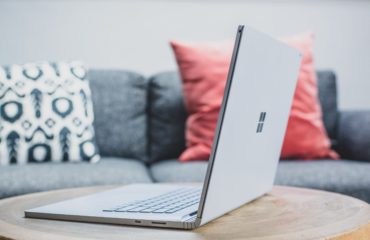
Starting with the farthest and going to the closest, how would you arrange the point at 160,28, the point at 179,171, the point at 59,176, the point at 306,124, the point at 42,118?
the point at 160,28 → the point at 306,124 → the point at 42,118 → the point at 179,171 → the point at 59,176

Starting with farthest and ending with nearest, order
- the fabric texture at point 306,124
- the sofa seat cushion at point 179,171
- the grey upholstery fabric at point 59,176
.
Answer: the fabric texture at point 306,124 < the sofa seat cushion at point 179,171 < the grey upholstery fabric at point 59,176

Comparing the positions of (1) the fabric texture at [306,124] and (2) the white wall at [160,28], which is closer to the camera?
(1) the fabric texture at [306,124]

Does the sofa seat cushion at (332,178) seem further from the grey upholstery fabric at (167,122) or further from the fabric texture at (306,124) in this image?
the grey upholstery fabric at (167,122)

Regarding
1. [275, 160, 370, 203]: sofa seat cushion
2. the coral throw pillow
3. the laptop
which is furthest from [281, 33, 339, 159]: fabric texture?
the laptop

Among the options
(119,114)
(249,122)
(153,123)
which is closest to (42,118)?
(119,114)

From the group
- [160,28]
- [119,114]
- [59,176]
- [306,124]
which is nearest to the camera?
[59,176]

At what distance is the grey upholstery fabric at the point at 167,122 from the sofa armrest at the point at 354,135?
2.04ft

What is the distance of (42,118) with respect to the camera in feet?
6.43

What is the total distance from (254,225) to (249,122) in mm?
150

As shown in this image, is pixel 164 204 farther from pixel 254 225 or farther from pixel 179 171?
pixel 179 171

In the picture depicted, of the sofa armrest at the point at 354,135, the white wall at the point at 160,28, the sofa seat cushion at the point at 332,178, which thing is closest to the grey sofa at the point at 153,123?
the sofa armrest at the point at 354,135

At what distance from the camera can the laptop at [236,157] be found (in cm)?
74

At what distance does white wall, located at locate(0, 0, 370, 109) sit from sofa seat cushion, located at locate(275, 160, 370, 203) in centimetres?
92

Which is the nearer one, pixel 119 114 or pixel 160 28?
pixel 119 114
